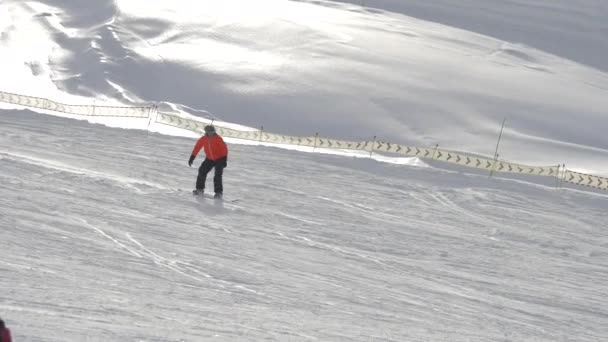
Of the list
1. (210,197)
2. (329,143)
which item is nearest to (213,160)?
(210,197)

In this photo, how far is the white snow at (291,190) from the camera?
364 inches

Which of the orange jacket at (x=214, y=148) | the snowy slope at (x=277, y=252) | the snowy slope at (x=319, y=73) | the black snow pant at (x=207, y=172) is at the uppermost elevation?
the snowy slope at (x=319, y=73)

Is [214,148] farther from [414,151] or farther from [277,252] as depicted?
[414,151]

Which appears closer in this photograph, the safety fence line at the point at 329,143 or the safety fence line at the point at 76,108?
the safety fence line at the point at 329,143

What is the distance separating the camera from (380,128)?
26.8m

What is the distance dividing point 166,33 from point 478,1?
2050cm

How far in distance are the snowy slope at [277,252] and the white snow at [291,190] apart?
4 cm

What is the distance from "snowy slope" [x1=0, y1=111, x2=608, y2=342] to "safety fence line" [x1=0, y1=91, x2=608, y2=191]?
9.76ft

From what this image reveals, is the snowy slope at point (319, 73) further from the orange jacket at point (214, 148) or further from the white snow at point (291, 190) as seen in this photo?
the orange jacket at point (214, 148)

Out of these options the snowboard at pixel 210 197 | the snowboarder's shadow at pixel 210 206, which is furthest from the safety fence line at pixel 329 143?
the snowboarder's shadow at pixel 210 206

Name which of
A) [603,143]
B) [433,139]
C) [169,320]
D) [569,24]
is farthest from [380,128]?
[569,24]

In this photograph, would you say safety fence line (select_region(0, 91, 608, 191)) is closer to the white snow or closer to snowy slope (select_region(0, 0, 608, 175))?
the white snow

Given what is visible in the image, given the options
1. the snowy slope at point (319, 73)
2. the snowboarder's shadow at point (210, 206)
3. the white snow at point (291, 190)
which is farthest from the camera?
the snowy slope at point (319, 73)

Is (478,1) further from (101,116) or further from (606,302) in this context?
(606,302)
